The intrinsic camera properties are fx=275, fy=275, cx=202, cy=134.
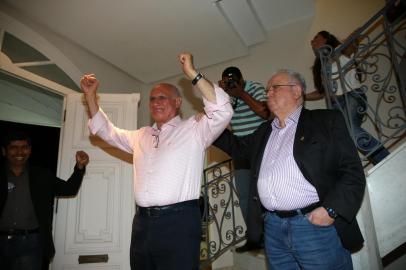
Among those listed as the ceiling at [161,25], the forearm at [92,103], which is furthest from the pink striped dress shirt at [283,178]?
the ceiling at [161,25]

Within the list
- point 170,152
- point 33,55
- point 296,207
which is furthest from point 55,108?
point 296,207

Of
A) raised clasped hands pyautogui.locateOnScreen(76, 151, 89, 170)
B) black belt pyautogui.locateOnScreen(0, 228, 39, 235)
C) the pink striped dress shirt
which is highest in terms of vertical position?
raised clasped hands pyautogui.locateOnScreen(76, 151, 89, 170)

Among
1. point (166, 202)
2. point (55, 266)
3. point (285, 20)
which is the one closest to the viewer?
point (166, 202)

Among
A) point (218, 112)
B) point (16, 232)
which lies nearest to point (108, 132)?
point (218, 112)

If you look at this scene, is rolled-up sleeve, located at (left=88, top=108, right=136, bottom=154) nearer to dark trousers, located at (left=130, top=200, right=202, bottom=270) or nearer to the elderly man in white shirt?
the elderly man in white shirt

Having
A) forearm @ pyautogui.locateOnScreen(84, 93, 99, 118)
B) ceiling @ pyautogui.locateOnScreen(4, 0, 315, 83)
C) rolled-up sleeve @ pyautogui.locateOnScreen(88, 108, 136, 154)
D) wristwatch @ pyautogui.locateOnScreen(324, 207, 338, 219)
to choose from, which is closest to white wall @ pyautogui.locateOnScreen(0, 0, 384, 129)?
ceiling @ pyautogui.locateOnScreen(4, 0, 315, 83)

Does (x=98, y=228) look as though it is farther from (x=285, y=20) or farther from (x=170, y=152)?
(x=285, y=20)

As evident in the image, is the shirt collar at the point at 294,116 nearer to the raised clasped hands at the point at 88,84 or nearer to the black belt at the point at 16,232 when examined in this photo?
the raised clasped hands at the point at 88,84

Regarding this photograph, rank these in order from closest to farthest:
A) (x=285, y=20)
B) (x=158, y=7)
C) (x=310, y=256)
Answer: (x=310, y=256) → (x=158, y=7) → (x=285, y=20)

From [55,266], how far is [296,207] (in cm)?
237

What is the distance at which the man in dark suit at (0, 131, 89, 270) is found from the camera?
2.34 metres

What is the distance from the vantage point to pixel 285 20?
4.14m

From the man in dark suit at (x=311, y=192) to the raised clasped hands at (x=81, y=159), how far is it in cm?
185

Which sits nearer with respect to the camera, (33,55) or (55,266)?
(55,266)
